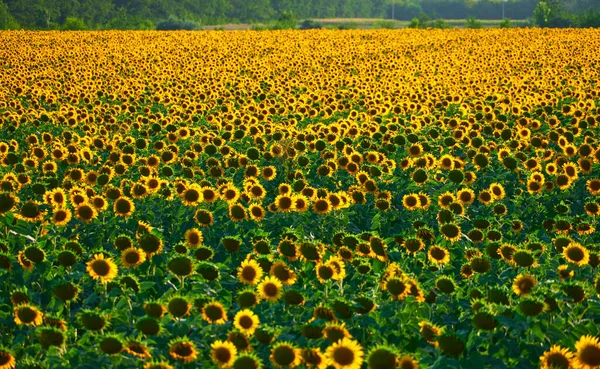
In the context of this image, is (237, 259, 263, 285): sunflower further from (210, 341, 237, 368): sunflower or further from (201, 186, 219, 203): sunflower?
(201, 186, 219, 203): sunflower

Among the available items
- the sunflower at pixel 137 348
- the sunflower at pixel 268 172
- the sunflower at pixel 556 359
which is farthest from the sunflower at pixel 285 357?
the sunflower at pixel 268 172

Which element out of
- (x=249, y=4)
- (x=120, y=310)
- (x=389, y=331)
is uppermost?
(x=249, y=4)

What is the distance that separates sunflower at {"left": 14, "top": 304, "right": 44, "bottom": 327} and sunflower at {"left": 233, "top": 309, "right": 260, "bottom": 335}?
1.21 meters

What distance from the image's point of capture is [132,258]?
Answer: 4434 millimetres

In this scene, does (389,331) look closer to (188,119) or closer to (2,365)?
(2,365)

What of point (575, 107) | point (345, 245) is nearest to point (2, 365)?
point (345, 245)

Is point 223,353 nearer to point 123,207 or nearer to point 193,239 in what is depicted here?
point 193,239

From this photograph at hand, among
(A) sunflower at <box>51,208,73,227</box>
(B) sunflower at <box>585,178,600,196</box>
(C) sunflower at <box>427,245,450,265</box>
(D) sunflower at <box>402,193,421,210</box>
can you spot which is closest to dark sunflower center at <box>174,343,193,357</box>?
(C) sunflower at <box>427,245,450,265</box>

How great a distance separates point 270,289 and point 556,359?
1784mm

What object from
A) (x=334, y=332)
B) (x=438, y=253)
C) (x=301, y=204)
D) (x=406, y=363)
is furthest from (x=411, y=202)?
(x=406, y=363)

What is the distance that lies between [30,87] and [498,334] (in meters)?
15.5

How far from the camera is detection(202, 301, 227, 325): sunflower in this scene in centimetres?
356

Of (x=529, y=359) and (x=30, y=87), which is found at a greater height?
(x=30, y=87)

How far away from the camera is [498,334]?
3594mm
